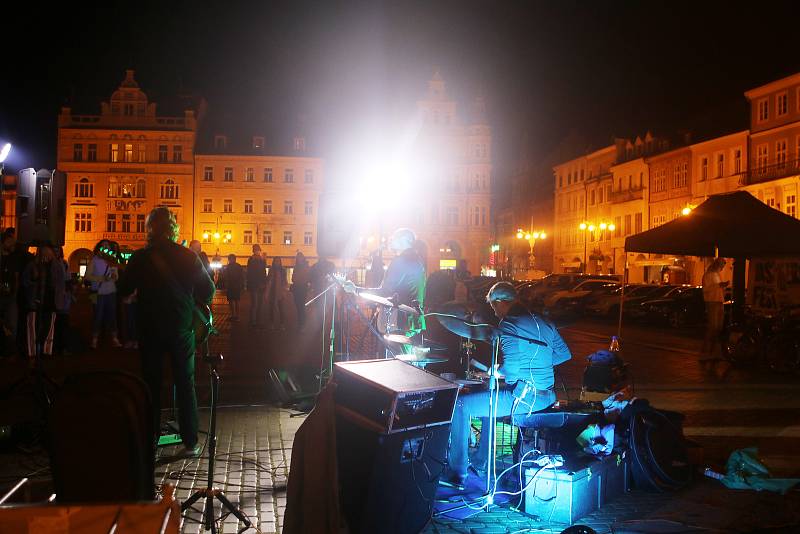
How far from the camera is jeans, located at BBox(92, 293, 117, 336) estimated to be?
523 inches

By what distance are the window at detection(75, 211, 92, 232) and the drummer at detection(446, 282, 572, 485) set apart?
65.5 meters

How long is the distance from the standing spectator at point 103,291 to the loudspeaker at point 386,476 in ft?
32.2

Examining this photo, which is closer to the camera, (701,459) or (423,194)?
(701,459)

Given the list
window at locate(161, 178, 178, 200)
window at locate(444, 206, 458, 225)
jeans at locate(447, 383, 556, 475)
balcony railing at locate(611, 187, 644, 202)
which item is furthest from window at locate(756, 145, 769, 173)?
window at locate(161, 178, 178, 200)

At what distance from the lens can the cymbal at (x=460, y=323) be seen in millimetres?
4902

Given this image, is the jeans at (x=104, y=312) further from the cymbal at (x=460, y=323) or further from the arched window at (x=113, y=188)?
the arched window at (x=113, y=188)

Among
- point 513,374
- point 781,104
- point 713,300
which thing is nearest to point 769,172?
point 781,104

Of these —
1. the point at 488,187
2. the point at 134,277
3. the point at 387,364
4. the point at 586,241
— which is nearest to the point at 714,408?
the point at 387,364

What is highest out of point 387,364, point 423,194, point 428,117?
point 428,117

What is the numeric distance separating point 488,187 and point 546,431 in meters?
62.9

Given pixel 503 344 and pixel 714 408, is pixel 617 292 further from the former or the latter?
pixel 503 344

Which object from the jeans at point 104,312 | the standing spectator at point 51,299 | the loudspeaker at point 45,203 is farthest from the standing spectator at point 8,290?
the loudspeaker at point 45,203

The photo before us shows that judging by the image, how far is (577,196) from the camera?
66.2m

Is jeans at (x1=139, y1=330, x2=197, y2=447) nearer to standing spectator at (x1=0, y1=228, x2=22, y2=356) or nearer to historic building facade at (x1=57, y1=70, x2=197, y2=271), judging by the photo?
standing spectator at (x1=0, y1=228, x2=22, y2=356)
